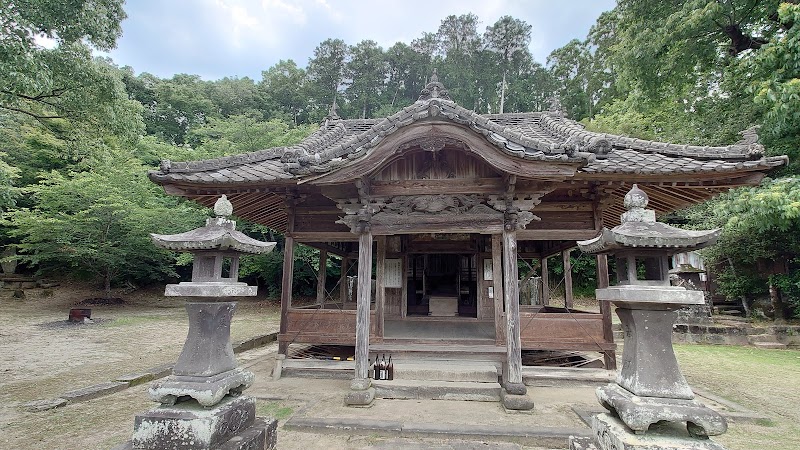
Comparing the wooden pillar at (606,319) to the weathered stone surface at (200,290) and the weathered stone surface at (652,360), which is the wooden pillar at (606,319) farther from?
the weathered stone surface at (200,290)

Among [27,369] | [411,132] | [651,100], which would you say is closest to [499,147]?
[411,132]

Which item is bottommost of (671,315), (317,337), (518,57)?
(317,337)

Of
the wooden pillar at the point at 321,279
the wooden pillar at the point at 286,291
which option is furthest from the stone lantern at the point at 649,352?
the wooden pillar at the point at 321,279

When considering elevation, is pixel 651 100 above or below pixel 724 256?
above

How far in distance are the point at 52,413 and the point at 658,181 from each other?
999cm

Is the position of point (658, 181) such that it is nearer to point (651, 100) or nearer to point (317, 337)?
point (317, 337)

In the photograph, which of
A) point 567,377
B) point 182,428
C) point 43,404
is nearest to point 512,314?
point 567,377

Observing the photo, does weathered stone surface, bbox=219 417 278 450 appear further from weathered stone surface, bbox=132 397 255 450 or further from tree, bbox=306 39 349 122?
tree, bbox=306 39 349 122

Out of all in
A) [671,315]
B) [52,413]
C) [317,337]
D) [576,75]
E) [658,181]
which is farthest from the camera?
[576,75]

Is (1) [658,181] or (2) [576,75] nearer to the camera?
(1) [658,181]

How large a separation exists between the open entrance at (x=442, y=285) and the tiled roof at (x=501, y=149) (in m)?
5.04

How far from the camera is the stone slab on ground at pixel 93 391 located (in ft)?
19.4

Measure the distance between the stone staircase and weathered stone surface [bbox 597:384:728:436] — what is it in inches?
128

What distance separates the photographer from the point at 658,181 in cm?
615
